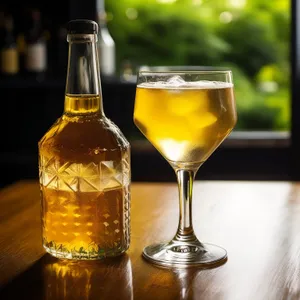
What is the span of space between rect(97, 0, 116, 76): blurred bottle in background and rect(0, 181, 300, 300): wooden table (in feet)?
5.98

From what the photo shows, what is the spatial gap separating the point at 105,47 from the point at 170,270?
232cm

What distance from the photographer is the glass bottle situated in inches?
31.5

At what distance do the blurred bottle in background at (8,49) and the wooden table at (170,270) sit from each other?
189cm

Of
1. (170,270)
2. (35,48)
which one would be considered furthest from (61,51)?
(170,270)

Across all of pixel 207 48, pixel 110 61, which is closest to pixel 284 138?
pixel 207 48

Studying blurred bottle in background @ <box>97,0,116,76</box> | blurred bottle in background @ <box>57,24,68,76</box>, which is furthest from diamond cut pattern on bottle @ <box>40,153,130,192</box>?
blurred bottle in background @ <box>57,24,68,76</box>

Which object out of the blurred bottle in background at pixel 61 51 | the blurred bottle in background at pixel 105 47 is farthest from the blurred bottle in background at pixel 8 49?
the blurred bottle in background at pixel 105 47

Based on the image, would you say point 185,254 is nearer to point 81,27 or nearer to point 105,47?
point 81,27

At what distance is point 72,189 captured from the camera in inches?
31.6

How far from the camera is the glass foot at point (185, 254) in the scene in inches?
30.5

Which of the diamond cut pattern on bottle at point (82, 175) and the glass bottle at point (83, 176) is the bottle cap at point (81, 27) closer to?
the glass bottle at point (83, 176)

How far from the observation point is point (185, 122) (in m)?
0.80

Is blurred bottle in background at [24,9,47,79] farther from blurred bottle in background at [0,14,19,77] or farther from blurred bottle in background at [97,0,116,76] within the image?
blurred bottle in background at [97,0,116,76]

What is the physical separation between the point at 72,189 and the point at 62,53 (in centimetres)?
239
